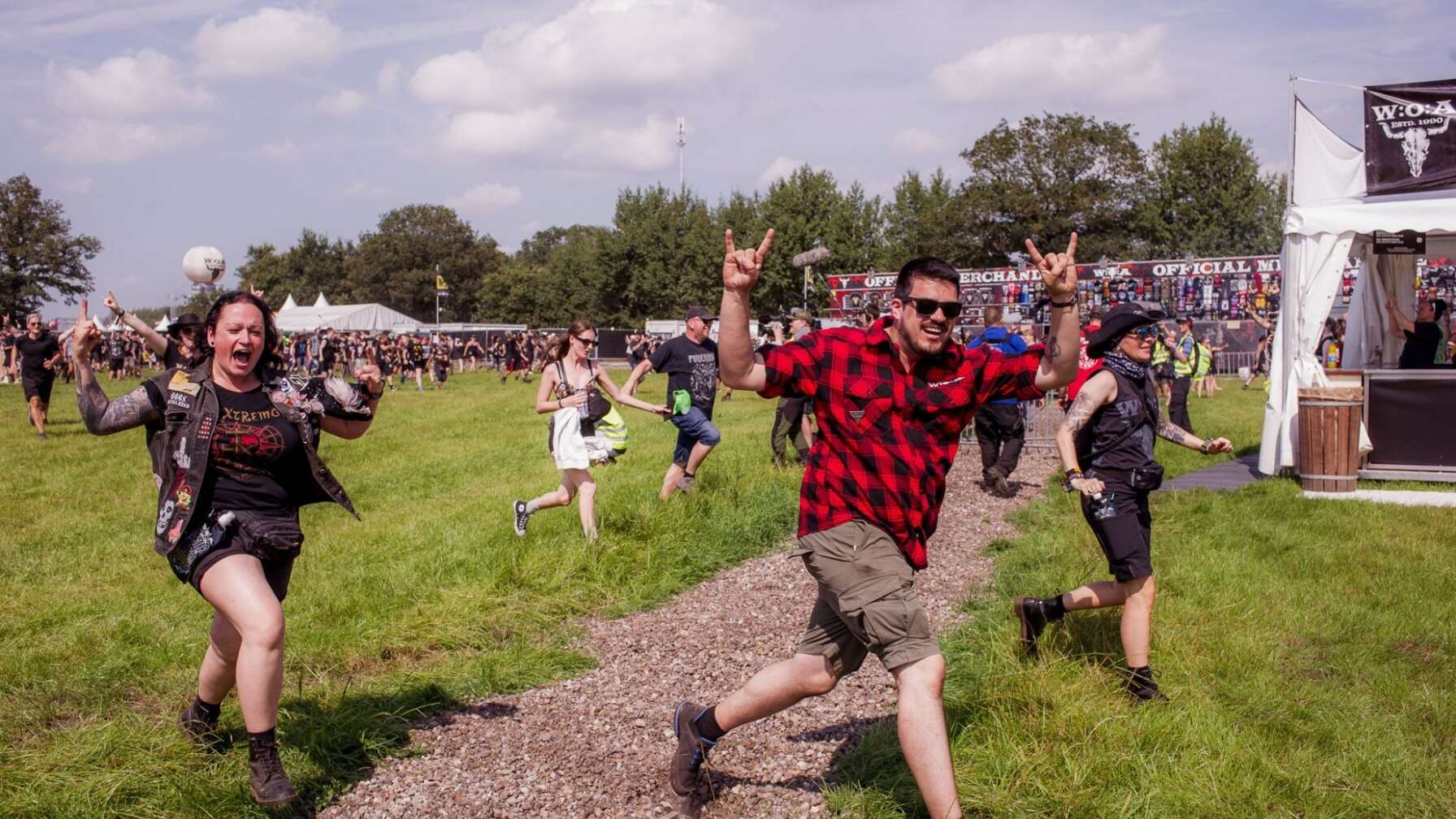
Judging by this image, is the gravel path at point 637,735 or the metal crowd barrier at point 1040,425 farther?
the metal crowd barrier at point 1040,425

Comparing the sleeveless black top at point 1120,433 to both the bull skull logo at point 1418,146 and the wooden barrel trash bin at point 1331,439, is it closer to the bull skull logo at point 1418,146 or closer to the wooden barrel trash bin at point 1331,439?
the wooden barrel trash bin at point 1331,439

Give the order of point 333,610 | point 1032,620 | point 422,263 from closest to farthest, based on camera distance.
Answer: point 1032,620
point 333,610
point 422,263

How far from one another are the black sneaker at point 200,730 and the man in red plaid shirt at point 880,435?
2.07 m

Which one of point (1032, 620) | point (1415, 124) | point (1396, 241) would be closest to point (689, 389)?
point (1032, 620)

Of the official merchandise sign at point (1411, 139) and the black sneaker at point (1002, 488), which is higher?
the official merchandise sign at point (1411, 139)

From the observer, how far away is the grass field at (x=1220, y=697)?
158 inches

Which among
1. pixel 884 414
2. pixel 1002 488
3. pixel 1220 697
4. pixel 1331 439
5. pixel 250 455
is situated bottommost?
pixel 1002 488

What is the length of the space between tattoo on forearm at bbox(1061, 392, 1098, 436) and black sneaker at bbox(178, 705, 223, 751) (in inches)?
152

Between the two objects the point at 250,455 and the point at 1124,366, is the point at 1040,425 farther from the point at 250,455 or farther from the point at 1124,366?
the point at 250,455

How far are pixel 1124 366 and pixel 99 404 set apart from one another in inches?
170

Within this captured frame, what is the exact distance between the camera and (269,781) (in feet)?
12.6

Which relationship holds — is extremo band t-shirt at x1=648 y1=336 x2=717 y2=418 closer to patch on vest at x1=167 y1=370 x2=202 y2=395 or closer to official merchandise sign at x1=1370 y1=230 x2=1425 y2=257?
patch on vest at x1=167 y1=370 x2=202 y2=395

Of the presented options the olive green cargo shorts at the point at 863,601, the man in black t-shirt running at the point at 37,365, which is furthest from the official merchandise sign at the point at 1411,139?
the man in black t-shirt running at the point at 37,365

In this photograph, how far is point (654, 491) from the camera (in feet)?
34.7
